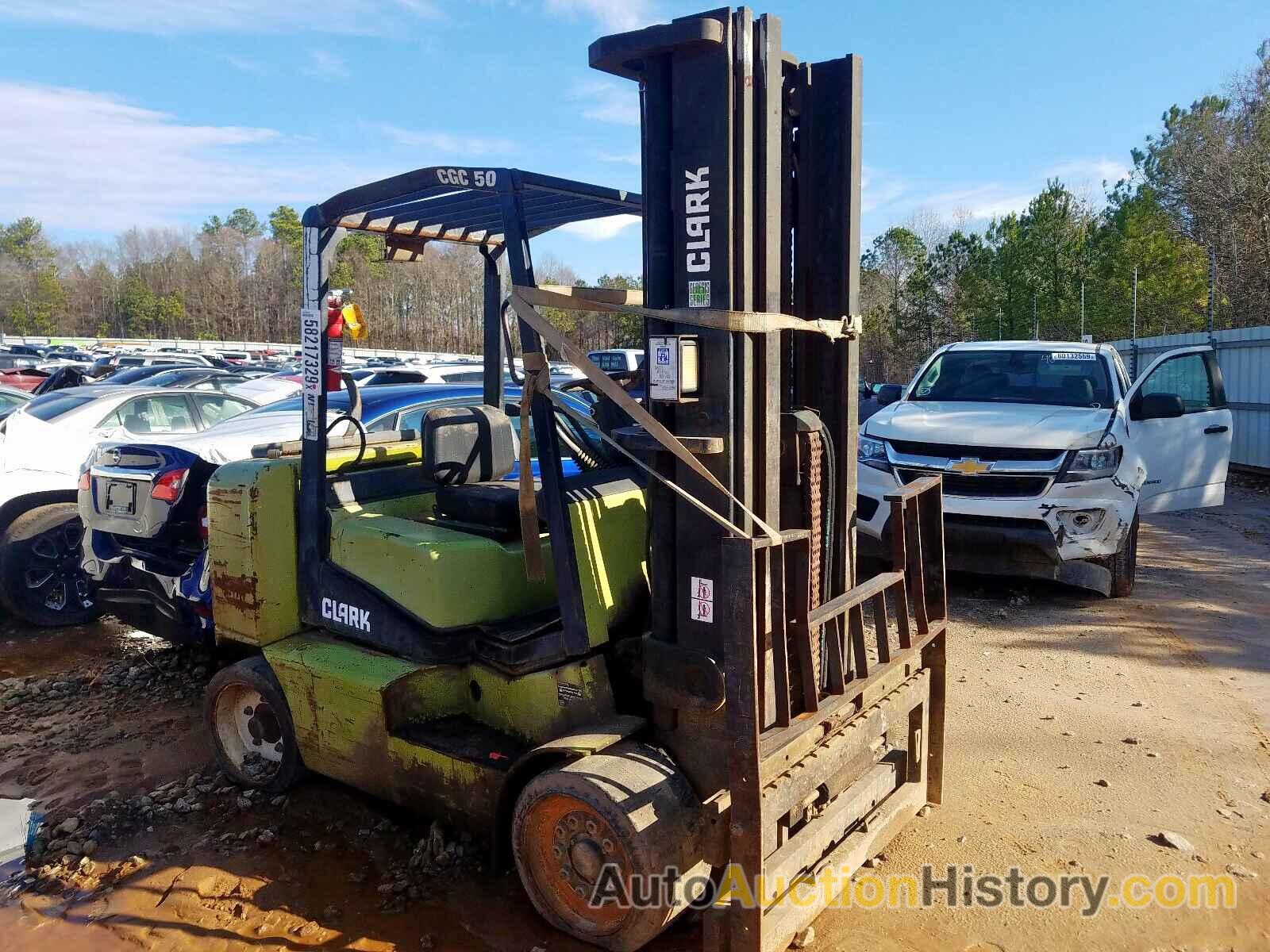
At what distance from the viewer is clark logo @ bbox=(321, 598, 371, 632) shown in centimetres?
382

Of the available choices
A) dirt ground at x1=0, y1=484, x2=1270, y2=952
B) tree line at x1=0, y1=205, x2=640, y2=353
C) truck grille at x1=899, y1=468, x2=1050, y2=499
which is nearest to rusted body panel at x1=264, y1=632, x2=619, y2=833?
dirt ground at x1=0, y1=484, x2=1270, y2=952

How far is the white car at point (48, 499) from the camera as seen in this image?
7395 millimetres

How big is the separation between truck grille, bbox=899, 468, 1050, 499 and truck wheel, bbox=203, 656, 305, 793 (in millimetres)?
4705

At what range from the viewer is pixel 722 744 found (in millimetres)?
2963

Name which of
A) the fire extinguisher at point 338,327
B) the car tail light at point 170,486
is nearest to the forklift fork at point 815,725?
the fire extinguisher at point 338,327

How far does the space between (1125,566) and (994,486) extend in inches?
50.3

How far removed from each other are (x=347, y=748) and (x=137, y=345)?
61.8m

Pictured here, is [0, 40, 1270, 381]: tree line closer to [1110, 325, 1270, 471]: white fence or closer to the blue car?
the blue car

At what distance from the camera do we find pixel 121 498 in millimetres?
5770

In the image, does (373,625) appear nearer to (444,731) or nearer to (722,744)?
(444,731)

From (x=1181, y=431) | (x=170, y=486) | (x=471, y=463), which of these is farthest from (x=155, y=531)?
(x=1181, y=431)

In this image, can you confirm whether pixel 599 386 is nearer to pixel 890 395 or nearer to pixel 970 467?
pixel 970 467

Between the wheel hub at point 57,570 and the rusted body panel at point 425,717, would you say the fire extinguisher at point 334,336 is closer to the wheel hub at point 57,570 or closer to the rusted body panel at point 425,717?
the rusted body panel at point 425,717

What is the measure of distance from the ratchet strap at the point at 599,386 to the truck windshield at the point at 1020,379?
587 centimetres
